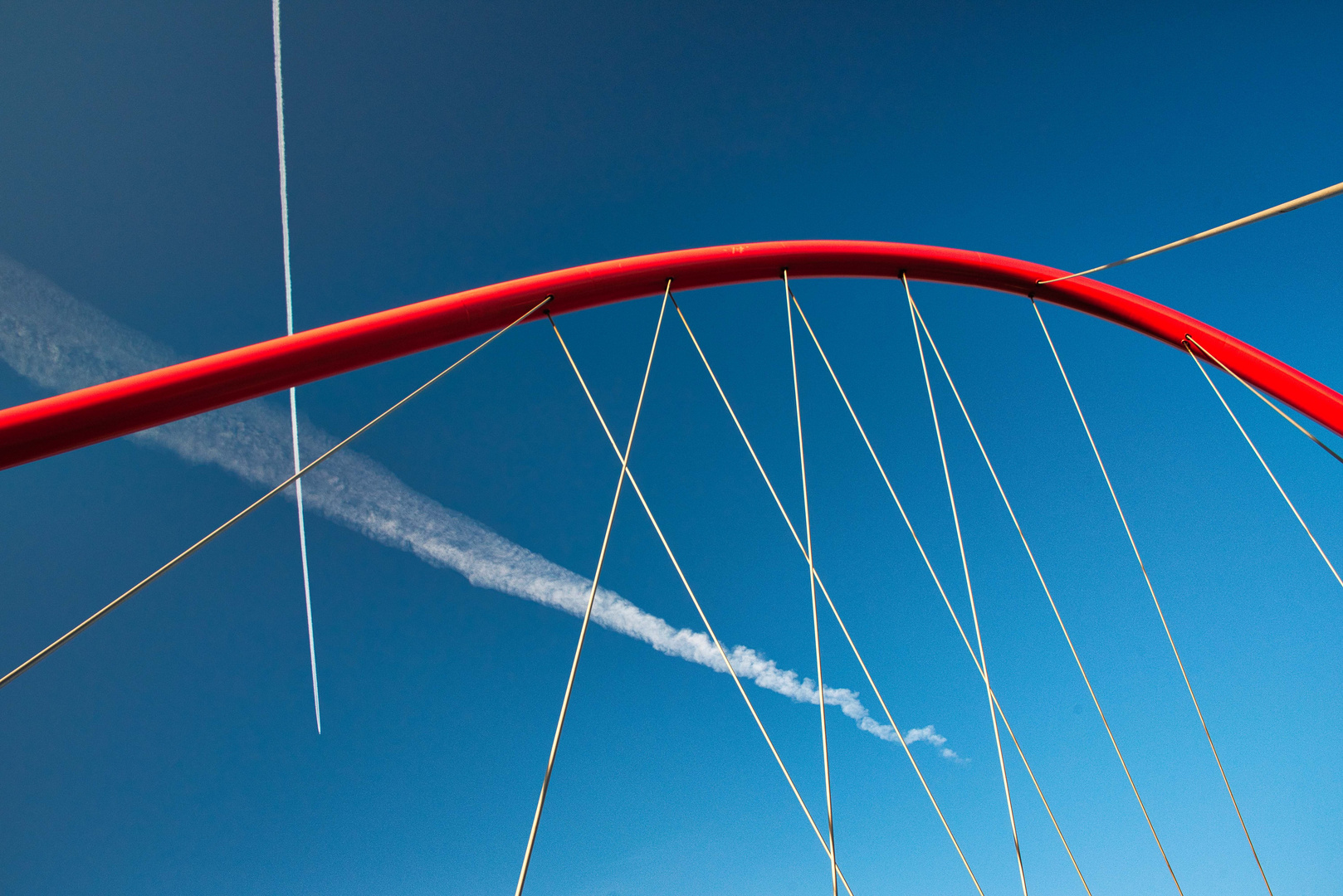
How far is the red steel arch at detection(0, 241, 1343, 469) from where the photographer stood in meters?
4.21

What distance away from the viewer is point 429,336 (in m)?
5.79

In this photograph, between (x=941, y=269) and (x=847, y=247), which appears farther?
(x=941, y=269)

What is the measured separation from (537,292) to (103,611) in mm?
4295

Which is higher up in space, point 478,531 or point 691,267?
point 478,531

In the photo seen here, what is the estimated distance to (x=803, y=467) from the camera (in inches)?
219

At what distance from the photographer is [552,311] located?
22.0ft

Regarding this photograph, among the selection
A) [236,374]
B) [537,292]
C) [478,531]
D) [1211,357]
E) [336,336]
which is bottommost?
[236,374]

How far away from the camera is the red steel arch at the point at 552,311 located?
13.8ft

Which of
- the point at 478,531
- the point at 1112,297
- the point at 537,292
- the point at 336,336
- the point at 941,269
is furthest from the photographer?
the point at 478,531

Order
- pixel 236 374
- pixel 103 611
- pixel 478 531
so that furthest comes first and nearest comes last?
pixel 478 531, pixel 236 374, pixel 103 611

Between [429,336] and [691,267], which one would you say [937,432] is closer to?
[691,267]

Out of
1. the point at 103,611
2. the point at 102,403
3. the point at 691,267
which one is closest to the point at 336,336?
the point at 102,403

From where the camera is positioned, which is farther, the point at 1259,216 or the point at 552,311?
the point at 552,311

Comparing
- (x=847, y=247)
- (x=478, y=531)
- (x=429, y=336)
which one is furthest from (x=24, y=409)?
(x=478, y=531)
